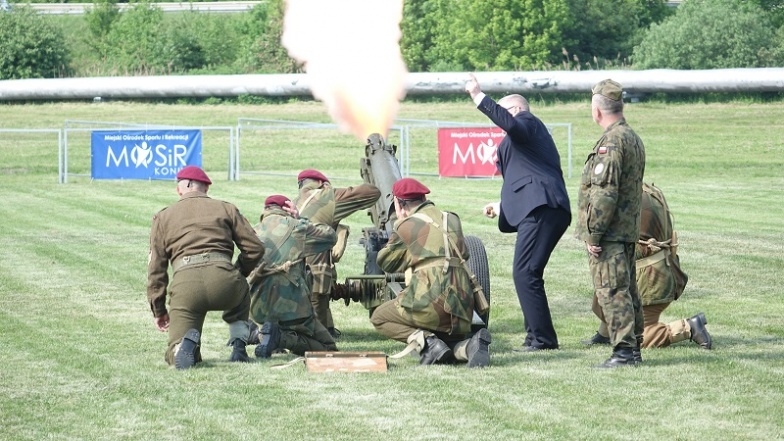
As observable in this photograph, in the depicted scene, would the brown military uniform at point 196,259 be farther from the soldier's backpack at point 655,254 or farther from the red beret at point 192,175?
the soldier's backpack at point 655,254

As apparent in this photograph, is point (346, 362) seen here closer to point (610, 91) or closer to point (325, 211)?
point (325, 211)

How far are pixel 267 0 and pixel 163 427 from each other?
64.3 m

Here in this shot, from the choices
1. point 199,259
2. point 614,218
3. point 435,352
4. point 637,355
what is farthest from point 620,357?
point 199,259

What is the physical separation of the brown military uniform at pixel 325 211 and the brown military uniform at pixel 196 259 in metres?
1.61

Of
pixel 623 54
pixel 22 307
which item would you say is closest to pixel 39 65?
pixel 623 54

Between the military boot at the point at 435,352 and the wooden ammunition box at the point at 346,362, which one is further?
the military boot at the point at 435,352

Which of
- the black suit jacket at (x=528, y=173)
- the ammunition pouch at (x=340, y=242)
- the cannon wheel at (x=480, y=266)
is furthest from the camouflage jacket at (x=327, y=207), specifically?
the black suit jacket at (x=528, y=173)

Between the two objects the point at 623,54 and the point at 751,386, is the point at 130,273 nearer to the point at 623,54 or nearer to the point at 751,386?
the point at 751,386

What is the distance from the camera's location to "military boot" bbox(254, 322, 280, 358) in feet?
37.0

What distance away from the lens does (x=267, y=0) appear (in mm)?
71688

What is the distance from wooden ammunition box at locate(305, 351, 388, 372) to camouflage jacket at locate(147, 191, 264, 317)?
90cm

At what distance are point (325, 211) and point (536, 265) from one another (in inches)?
86.1

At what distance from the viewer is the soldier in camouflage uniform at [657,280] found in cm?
1164

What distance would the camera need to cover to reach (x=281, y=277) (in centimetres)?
1147
